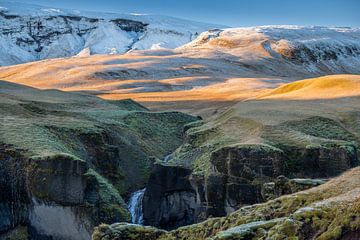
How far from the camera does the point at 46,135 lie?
36344 mm

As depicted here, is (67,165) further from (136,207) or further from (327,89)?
(327,89)

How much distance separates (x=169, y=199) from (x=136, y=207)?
109 inches

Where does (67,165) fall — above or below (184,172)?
above

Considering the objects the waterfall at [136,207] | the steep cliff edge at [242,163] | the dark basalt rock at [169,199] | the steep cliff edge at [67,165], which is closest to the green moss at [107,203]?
→ the steep cliff edge at [67,165]

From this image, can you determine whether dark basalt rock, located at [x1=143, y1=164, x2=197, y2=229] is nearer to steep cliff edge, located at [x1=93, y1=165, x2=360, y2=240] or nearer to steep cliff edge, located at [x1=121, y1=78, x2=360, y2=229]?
steep cliff edge, located at [x1=121, y1=78, x2=360, y2=229]

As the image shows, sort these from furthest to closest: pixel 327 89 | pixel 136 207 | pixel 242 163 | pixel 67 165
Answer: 1. pixel 327 89
2. pixel 136 207
3. pixel 242 163
4. pixel 67 165

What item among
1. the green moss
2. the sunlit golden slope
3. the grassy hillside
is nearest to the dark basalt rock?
the grassy hillside

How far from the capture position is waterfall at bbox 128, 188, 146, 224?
34.8m

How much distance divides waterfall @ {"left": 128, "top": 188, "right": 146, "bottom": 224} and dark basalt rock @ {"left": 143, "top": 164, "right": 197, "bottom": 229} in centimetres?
70

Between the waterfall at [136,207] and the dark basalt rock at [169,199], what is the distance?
70 centimetres

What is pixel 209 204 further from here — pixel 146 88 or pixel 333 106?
pixel 146 88

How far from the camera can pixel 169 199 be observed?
34688 mm

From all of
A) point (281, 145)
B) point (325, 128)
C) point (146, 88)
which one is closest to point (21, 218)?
point (281, 145)

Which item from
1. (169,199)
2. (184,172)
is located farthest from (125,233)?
(184,172)
